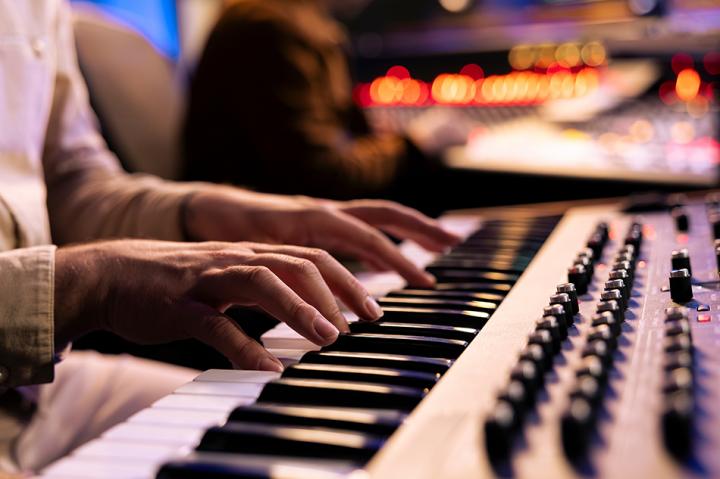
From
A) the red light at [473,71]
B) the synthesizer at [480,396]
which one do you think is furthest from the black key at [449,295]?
the red light at [473,71]

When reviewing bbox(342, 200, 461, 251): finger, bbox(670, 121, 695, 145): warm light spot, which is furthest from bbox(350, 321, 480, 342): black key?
bbox(670, 121, 695, 145): warm light spot

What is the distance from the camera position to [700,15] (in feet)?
6.81

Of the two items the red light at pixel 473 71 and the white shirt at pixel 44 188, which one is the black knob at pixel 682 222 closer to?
the white shirt at pixel 44 188

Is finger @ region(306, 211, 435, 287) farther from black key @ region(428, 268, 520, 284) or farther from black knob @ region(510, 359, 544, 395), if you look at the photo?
black knob @ region(510, 359, 544, 395)

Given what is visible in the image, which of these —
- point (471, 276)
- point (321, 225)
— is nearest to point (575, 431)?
point (471, 276)

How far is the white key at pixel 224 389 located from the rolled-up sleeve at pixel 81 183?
0.56m

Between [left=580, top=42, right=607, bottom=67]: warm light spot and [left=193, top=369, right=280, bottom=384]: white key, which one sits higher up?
[left=580, top=42, right=607, bottom=67]: warm light spot

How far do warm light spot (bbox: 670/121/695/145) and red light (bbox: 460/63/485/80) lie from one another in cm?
85

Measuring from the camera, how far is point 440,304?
2.78 feet

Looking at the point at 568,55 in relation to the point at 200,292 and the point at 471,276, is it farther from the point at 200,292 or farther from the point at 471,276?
the point at 200,292

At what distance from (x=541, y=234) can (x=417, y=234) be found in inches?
7.0

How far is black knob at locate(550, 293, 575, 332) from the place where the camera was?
69 cm

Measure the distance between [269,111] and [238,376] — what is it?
187 cm

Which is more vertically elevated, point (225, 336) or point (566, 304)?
point (566, 304)
